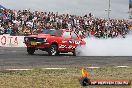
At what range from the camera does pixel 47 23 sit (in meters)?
35.8

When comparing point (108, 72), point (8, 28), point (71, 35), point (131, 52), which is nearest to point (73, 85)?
point (108, 72)

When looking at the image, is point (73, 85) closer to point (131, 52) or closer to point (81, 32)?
point (131, 52)

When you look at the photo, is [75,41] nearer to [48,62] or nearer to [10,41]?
[48,62]

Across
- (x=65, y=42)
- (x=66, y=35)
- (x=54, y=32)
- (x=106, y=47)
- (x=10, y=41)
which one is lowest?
(x=10, y=41)

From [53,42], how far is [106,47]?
18.7ft

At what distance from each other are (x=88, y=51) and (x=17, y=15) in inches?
427

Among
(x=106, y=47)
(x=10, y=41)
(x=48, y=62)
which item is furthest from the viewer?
(x=10, y=41)

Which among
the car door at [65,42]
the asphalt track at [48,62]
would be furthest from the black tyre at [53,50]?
the asphalt track at [48,62]

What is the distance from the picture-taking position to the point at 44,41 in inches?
880

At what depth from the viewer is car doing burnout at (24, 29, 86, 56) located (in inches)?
880

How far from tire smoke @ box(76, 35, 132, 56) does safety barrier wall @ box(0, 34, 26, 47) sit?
950cm

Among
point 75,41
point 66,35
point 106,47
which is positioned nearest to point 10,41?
point 106,47

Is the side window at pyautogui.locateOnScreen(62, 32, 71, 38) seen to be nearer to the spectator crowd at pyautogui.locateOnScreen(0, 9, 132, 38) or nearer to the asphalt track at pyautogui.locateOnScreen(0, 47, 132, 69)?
the asphalt track at pyautogui.locateOnScreen(0, 47, 132, 69)

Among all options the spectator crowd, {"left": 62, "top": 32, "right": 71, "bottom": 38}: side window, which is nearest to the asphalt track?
{"left": 62, "top": 32, "right": 71, "bottom": 38}: side window
